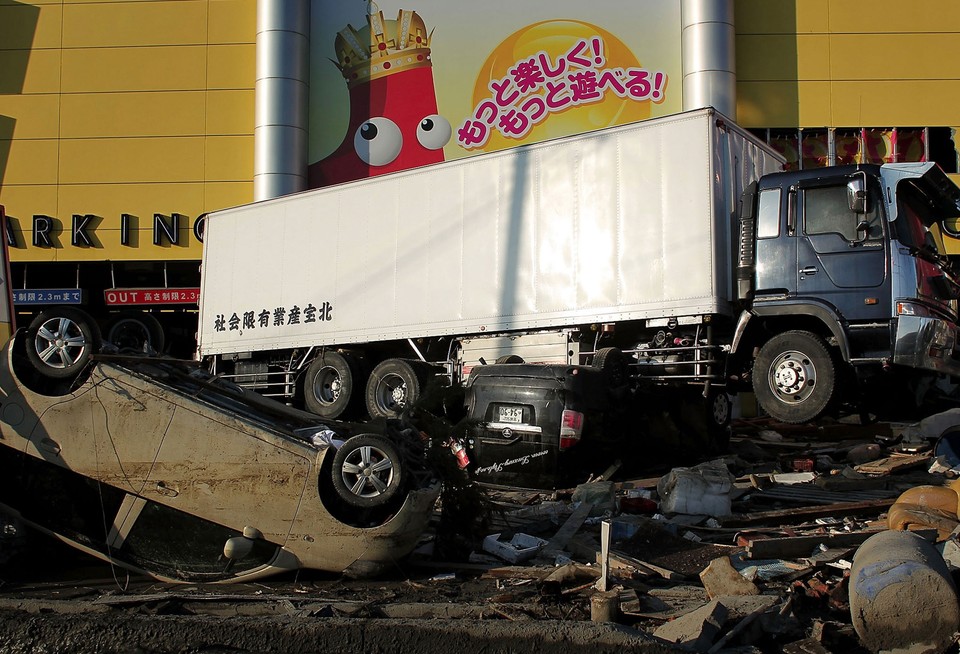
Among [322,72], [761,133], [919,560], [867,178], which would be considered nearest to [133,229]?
[322,72]

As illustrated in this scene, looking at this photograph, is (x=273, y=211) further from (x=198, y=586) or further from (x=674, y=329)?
(x=198, y=586)

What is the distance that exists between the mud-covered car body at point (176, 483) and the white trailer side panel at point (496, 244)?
21.3 feet

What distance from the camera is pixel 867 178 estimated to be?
1003cm

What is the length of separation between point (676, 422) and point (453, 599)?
6.25 metres

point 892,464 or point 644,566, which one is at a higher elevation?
point 892,464

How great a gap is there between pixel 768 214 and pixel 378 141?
39.6 feet

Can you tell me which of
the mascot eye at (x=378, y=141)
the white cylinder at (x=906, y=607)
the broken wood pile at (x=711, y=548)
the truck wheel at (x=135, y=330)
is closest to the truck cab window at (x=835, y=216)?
the broken wood pile at (x=711, y=548)

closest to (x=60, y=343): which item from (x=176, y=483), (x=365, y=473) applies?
(x=176, y=483)

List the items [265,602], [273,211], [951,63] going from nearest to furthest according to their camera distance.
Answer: [265,602] < [273,211] < [951,63]

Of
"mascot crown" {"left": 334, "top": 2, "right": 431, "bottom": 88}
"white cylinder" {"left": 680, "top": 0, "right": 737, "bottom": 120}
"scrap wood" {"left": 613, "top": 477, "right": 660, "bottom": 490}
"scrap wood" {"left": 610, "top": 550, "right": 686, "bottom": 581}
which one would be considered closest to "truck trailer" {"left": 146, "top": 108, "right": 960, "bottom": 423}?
"scrap wood" {"left": 613, "top": 477, "right": 660, "bottom": 490}

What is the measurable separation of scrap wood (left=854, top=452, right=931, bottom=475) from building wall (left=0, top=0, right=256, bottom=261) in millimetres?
15787

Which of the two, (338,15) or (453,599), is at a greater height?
(338,15)

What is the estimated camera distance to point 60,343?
19.6 feet

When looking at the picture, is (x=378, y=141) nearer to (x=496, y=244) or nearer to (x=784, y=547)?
(x=496, y=244)
